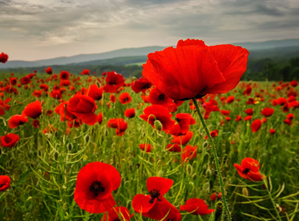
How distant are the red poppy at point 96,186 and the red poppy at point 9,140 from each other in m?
0.74

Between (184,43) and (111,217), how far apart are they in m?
0.60

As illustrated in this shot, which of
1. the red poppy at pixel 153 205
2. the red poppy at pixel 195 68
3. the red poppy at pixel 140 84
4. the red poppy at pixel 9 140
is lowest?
the red poppy at pixel 153 205

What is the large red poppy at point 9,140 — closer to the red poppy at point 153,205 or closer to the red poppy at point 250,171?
the red poppy at point 153,205

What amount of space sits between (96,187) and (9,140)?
2.84 ft

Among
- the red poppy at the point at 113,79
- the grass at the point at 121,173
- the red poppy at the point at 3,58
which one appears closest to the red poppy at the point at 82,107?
the grass at the point at 121,173

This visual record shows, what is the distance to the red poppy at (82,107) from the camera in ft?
3.39

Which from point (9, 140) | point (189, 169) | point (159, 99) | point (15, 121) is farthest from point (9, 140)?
point (189, 169)

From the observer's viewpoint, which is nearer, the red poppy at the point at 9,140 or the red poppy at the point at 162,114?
the red poppy at the point at 162,114

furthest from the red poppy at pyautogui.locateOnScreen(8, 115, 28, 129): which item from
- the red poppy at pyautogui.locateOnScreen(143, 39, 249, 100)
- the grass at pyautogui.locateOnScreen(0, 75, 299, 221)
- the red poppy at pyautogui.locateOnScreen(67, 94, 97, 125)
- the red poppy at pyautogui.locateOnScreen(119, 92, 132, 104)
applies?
the red poppy at pyautogui.locateOnScreen(143, 39, 249, 100)

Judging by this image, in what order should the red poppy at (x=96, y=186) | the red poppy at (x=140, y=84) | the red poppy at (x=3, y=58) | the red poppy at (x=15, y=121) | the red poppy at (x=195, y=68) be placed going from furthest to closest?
the red poppy at (x=3, y=58)
the red poppy at (x=140, y=84)
the red poppy at (x=15, y=121)
the red poppy at (x=96, y=186)
the red poppy at (x=195, y=68)

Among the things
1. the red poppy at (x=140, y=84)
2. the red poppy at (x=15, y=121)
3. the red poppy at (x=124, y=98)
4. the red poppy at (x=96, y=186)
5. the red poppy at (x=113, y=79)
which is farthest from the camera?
the red poppy at (x=124, y=98)

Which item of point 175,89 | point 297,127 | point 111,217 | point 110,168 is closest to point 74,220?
point 111,217

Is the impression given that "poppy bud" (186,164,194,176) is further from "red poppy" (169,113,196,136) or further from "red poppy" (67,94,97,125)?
"red poppy" (67,94,97,125)

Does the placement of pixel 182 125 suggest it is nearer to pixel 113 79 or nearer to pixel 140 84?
pixel 140 84
